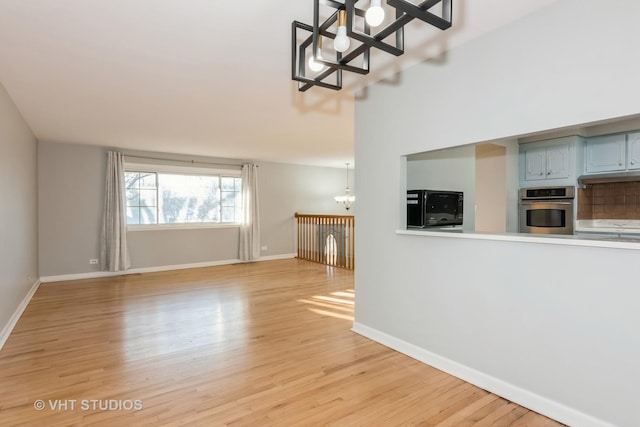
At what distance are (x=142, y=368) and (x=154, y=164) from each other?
16.0ft

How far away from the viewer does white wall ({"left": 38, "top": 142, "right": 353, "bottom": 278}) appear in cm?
562

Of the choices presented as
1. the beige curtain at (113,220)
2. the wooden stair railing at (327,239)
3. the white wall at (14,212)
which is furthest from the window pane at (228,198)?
the white wall at (14,212)

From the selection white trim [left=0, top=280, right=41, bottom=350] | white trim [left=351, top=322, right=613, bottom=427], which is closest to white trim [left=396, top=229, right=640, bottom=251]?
white trim [left=351, top=322, right=613, bottom=427]

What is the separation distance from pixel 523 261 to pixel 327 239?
565 cm

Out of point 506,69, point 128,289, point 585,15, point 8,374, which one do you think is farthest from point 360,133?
point 128,289

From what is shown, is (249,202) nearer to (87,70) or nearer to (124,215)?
(124,215)

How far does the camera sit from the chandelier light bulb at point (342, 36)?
4.41 ft

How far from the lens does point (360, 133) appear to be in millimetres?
3184

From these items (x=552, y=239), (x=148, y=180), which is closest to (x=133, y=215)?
(x=148, y=180)

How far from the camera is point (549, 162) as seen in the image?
4105 mm

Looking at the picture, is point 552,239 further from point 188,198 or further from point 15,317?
point 188,198

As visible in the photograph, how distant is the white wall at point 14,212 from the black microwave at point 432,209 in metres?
3.62

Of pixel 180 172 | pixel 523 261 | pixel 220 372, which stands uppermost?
pixel 180 172

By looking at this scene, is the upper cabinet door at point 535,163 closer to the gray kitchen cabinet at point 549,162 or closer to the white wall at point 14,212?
the gray kitchen cabinet at point 549,162
